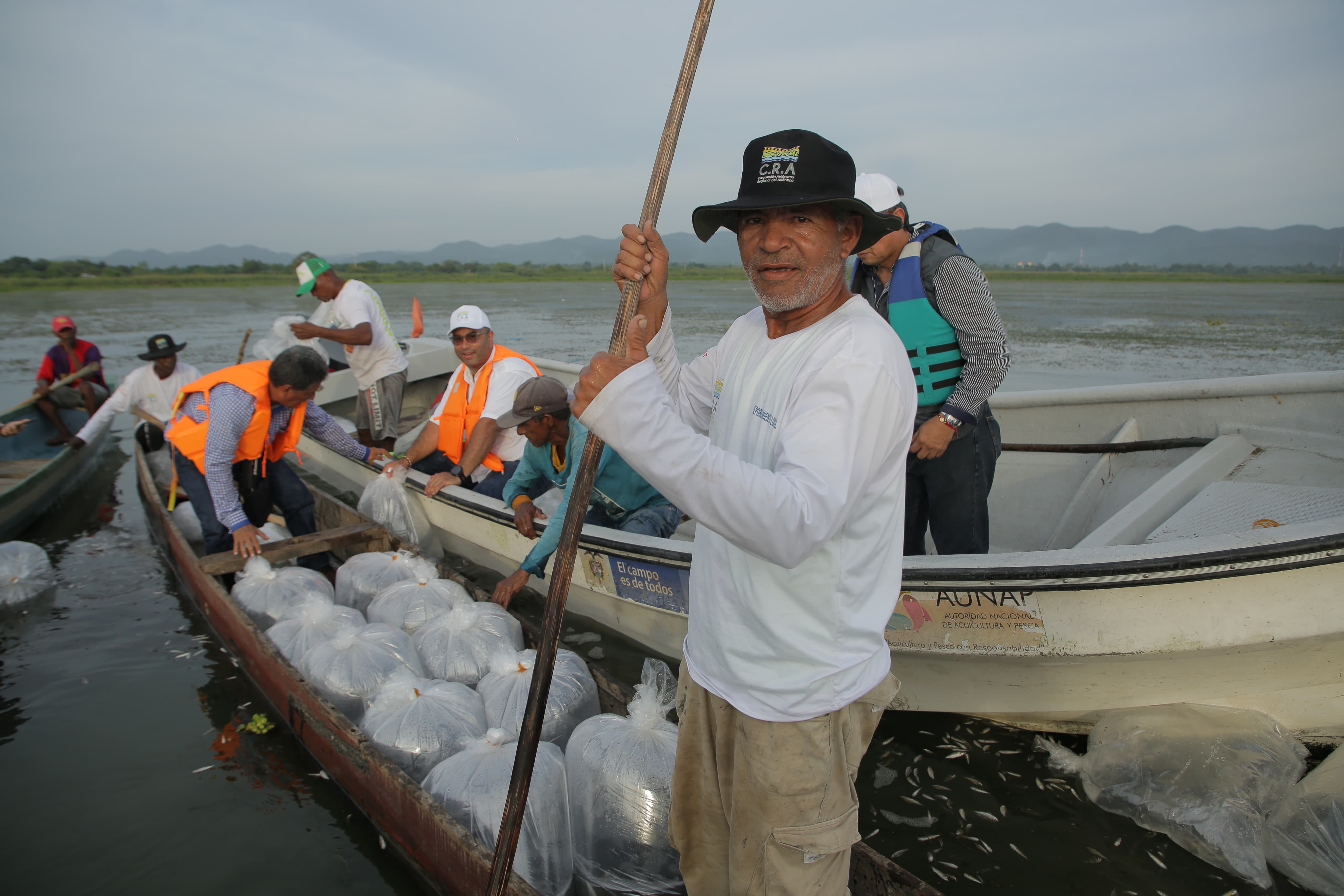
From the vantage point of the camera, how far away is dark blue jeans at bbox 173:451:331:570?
4.85 meters

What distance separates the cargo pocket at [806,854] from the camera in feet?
4.75

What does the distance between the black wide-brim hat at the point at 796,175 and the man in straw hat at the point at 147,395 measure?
8.03 meters

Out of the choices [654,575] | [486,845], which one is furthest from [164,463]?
[486,845]

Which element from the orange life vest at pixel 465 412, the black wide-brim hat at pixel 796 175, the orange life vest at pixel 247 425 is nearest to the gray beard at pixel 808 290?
the black wide-brim hat at pixel 796 175

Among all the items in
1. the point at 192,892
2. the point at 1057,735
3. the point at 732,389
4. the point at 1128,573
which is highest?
the point at 732,389

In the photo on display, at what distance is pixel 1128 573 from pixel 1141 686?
2.27ft

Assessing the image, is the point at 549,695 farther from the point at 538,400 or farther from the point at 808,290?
the point at 808,290

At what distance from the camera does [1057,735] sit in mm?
3443

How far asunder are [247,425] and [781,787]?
425 cm

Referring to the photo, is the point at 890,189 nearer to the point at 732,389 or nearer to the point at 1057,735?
the point at 732,389

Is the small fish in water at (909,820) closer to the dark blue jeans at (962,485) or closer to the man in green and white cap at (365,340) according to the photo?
the dark blue jeans at (962,485)

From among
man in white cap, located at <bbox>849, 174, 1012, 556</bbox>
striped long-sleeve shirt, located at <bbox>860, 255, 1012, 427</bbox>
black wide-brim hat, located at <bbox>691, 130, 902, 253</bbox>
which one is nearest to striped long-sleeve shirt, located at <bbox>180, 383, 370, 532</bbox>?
man in white cap, located at <bbox>849, 174, 1012, 556</bbox>

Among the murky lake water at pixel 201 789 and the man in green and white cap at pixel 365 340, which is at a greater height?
the man in green and white cap at pixel 365 340

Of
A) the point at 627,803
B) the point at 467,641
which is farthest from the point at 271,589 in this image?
the point at 627,803
